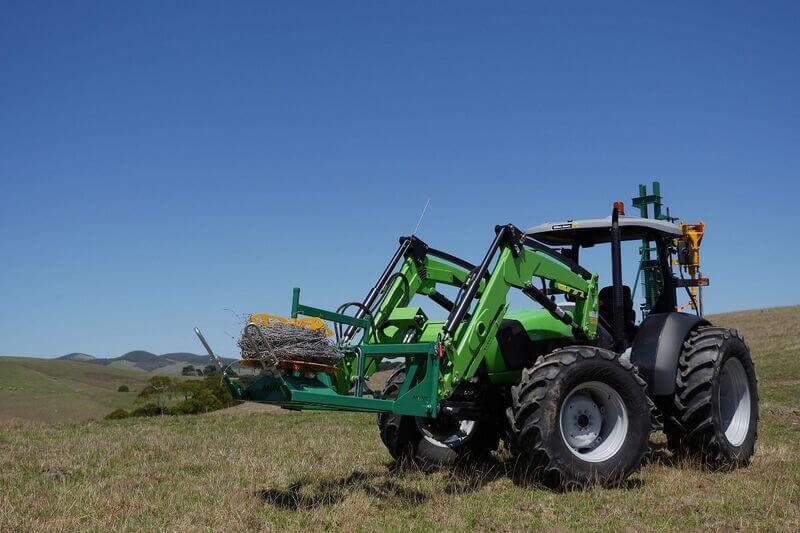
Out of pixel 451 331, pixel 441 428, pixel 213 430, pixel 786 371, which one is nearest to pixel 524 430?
pixel 451 331

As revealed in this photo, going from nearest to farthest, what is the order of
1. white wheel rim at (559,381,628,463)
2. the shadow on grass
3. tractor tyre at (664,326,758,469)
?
the shadow on grass, white wheel rim at (559,381,628,463), tractor tyre at (664,326,758,469)

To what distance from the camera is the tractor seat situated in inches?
350

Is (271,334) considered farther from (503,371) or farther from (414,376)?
(503,371)

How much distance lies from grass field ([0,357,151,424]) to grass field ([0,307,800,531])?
10.4 meters

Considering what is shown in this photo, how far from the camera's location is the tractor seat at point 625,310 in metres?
8.89

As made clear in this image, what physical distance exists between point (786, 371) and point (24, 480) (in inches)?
864

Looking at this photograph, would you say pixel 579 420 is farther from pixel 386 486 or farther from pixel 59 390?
pixel 59 390

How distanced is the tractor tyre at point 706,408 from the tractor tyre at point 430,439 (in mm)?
1995

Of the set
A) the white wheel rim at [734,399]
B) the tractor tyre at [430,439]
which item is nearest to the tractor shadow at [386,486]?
the tractor tyre at [430,439]

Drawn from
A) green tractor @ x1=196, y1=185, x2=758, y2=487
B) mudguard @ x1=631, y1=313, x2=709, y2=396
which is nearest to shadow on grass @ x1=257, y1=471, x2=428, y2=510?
green tractor @ x1=196, y1=185, x2=758, y2=487

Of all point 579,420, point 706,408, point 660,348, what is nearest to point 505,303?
point 579,420

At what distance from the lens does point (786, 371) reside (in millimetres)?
23047

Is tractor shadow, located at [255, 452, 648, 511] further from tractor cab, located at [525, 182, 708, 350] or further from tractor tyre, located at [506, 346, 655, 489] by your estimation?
tractor cab, located at [525, 182, 708, 350]

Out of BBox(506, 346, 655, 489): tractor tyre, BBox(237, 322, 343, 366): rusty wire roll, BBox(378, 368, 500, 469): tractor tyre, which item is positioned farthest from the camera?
BBox(378, 368, 500, 469): tractor tyre
